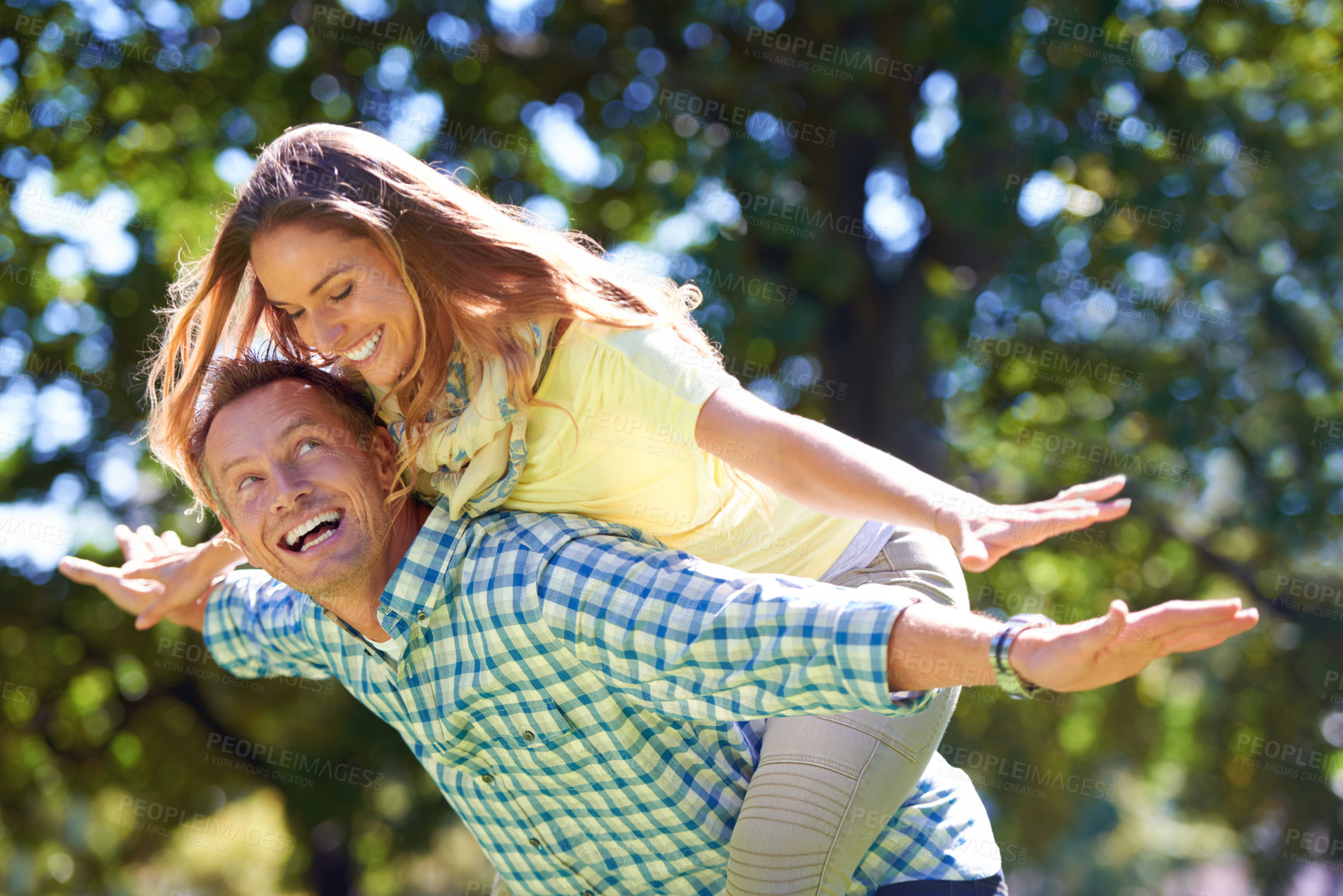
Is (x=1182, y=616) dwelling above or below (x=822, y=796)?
above

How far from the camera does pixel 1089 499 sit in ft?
6.15

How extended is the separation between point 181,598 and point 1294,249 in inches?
331

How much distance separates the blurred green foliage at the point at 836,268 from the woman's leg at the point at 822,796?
16.9ft

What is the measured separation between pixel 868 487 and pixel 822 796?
58 cm

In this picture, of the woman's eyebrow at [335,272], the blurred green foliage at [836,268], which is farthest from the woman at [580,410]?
the blurred green foliage at [836,268]

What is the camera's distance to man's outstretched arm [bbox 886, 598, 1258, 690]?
4.46 ft

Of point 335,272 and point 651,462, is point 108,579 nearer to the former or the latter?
point 335,272

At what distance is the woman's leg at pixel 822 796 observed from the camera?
2.05 m

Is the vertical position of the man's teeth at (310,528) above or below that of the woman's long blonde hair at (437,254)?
below

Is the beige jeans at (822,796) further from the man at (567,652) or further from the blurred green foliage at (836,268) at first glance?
the blurred green foliage at (836,268)

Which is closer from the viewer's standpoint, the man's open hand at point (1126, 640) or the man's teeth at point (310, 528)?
the man's open hand at point (1126, 640)

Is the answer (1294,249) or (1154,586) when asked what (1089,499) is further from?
(1154,586)

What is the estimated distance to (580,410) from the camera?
2180 mm

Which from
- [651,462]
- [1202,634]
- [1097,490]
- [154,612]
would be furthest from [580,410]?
[154,612]
